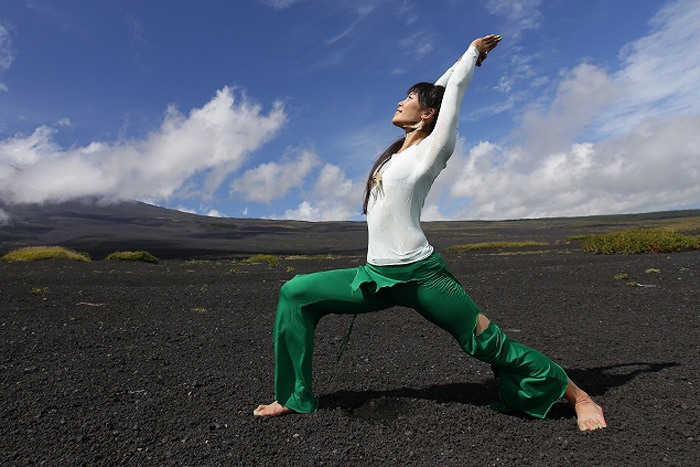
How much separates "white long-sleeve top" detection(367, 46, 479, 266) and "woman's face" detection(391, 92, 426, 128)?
8.8 inches

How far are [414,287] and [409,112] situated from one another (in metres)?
1.18

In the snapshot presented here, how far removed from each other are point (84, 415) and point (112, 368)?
1126mm

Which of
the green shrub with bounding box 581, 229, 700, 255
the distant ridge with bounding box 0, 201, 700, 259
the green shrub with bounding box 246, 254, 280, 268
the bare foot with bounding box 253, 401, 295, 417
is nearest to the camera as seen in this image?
the bare foot with bounding box 253, 401, 295, 417

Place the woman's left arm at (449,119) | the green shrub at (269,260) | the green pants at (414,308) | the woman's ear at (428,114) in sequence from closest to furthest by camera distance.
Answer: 1. the woman's left arm at (449,119)
2. the green pants at (414,308)
3. the woman's ear at (428,114)
4. the green shrub at (269,260)

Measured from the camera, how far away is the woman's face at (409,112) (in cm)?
322

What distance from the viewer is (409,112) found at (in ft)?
10.6

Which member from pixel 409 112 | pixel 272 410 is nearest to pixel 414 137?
pixel 409 112

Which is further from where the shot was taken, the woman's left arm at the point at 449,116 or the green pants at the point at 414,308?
the green pants at the point at 414,308

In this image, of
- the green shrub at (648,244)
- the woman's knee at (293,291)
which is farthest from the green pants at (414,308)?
the green shrub at (648,244)

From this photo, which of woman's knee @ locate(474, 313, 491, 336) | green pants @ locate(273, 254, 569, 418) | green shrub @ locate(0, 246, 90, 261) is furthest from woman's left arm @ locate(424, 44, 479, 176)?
green shrub @ locate(0, 246, 90, 261)

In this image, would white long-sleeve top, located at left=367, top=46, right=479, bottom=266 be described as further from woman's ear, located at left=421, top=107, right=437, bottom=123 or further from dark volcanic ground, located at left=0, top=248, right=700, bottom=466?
dark volcanic ground, located at left=0, top=248, right=700, bottom=466

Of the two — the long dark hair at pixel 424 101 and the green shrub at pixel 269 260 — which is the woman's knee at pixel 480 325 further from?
the green shrub at pixel 269 260

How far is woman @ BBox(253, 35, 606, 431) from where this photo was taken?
3.01 metres

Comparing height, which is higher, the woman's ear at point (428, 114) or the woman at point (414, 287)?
the woman's ear at point (428, 114)
